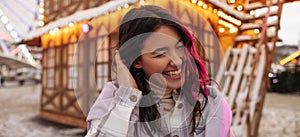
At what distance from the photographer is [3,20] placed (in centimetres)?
2066

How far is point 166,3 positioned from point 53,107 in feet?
24.2

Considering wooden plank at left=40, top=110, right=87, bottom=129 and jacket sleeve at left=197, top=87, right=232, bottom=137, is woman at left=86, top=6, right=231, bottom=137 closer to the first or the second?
jacket sleeve at left=197, top=87, right=232, bottom=137

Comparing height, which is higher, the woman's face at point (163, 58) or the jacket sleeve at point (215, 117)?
the woman's face at point (163, 58)

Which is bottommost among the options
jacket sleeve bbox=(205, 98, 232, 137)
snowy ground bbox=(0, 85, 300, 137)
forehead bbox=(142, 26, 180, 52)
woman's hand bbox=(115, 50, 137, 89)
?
snowy ground bbox=(0, 85, 300, 137)

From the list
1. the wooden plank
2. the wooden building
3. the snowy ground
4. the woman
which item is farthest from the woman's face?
the wooden plank

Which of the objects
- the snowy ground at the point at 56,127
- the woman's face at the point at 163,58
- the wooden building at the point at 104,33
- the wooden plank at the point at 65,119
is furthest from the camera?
the wooden plank at the point at 65,119

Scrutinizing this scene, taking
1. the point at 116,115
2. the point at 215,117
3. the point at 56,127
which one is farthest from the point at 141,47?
the point at 56,127

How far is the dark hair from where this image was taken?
762 mm

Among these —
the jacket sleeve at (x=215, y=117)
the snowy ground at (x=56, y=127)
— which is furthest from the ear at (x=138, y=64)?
the snowy ground at (x=56, y=127)

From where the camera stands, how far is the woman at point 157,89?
2.42 ft

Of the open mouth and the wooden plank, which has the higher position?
the open mouth

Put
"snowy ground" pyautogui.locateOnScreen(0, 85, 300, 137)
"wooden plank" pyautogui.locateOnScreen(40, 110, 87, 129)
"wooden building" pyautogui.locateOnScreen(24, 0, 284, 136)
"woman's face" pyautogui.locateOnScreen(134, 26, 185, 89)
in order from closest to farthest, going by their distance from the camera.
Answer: "woman's face" pyautogui.locateOnScreen(134, 26, 185, 89) < "wooden building" pyautogui.locateOnScreen(24, 0, 284, 136) < "snowy ground" pyautogui.locateOnScreen(0, 85, 300, 137) < "wooden plank" pyautogui.locateOnScreen(40, 110, 87, 129)

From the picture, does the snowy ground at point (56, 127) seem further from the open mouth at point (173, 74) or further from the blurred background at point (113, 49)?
the open mouth at point (173, 74)

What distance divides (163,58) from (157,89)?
0.37 feet
